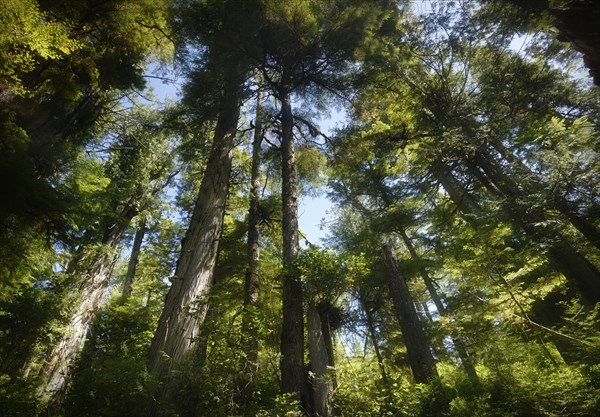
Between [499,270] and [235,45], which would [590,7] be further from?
[235,45]

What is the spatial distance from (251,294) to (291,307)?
1975 millimetres

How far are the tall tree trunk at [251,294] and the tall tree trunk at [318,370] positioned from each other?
43.8 inches

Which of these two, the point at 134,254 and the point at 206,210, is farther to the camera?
the point at 134,254

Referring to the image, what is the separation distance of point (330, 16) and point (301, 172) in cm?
547

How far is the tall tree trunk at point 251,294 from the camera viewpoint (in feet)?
15.5

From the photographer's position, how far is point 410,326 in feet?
28.2

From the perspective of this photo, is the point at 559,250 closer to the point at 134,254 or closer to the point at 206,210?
the point at 206,210

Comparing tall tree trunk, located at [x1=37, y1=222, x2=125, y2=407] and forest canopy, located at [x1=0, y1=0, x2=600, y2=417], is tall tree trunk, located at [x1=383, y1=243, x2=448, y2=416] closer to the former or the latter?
forest canopy, located at [x1=0, y1=0, x2=600, y2=417]

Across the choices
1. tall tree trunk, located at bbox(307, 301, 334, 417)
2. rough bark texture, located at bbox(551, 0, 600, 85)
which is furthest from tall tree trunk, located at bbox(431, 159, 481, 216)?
tall tree trunk, located at bbox(307, 301, 334, 417)

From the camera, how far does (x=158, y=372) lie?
13.3 ft

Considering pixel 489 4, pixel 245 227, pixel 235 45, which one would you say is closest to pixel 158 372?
pixel 245 227

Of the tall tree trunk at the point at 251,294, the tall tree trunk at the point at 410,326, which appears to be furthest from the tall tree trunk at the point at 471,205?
the tall tree trunk at the point at 251,294

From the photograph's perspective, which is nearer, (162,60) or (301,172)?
(162,60)

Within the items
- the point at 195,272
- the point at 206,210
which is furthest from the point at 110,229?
the point at 195,272
